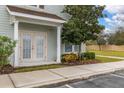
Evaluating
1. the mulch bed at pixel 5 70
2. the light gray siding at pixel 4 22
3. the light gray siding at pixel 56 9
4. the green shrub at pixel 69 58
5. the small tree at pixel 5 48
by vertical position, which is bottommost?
the mulch bed at pixel 5 70

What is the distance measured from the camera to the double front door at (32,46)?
1262 centimetres

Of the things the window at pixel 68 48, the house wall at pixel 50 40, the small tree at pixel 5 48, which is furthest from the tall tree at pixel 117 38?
the small tree at pixel 5 48

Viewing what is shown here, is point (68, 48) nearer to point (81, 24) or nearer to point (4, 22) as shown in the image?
point (81, 24)

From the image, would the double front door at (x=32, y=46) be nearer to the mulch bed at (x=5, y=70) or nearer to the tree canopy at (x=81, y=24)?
the tree canopy at (x=81, y=24)

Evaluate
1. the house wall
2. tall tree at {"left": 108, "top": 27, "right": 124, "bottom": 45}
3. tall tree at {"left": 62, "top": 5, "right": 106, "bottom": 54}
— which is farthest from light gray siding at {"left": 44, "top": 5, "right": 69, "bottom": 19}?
tall tree at {"left": 108, "top": 27, "right": 124, "bottom": 45}

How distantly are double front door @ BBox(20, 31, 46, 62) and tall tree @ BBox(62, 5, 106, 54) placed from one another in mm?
1793

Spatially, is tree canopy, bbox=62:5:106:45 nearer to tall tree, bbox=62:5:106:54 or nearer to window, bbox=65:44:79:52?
tall tree, bbox=62:5:106:54

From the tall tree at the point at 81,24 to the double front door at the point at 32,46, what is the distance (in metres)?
1.79

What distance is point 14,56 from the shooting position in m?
11.3

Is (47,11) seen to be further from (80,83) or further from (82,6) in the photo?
(80,83)

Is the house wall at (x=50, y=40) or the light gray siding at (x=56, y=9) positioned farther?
the light gray siding at (x=56, y=9)

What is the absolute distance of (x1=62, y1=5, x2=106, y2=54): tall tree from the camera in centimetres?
1311
